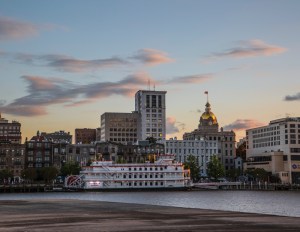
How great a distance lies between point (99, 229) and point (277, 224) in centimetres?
988

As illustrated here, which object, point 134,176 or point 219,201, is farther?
point 134,176

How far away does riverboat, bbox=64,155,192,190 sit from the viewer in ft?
620

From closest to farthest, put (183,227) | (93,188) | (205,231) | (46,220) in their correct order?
→ (205,231) → (183,227) → (46,220) → (93,188)

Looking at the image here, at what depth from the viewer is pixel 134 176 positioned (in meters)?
191

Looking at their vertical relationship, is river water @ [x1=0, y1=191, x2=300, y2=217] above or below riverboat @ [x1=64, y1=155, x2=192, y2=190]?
below

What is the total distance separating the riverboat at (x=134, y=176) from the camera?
620 ft

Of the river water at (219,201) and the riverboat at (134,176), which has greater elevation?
the riverboat at (134,176)

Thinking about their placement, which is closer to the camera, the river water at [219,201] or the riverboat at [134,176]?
the river water at [219,201]

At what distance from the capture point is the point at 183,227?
3123 cm

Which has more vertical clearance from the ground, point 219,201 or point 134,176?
point 134,176

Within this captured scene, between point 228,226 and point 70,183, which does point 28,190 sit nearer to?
point 70,183

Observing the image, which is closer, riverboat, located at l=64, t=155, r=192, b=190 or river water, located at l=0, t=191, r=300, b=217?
river water, located at l=0, t=191, r=300, b=217

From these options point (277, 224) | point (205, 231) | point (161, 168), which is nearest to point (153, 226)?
point (205, 231)

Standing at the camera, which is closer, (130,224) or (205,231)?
(205,231)
